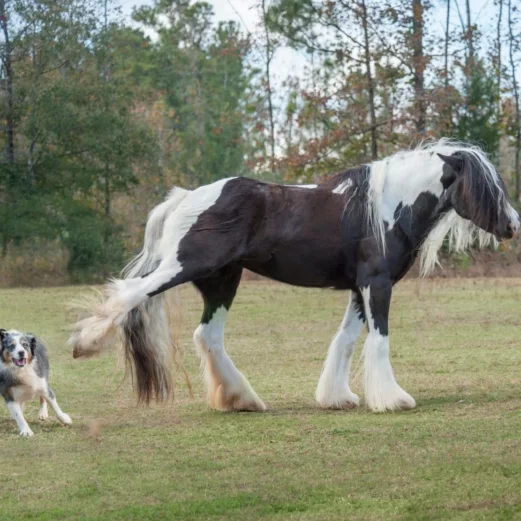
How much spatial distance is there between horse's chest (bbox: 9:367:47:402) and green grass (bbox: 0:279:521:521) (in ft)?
0.87

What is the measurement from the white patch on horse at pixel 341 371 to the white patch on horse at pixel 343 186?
0.86 m

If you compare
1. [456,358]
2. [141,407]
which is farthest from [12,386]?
[456,358]

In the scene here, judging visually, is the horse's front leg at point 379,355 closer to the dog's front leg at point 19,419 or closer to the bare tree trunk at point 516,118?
the dog's front leg at point 19,419

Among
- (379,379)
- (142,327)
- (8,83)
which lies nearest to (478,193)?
(379,379)

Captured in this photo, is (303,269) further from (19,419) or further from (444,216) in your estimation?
(19,419)

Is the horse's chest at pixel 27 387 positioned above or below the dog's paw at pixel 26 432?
above

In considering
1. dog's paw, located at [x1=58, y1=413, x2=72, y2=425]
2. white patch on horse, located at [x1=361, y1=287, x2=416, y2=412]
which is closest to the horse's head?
white patch on horse, located at [x1=361, y1=287, x2=416, y2=412]

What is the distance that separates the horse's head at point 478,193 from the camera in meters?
8.31

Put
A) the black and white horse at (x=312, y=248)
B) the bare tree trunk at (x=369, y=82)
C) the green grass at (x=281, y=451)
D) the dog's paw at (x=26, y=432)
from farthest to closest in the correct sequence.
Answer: the bare tree trunk at (x=369, y=82)
the black and white horse at (x=312, y=248)
the dog's paw at (x=26, y=432)
the green grass at (x=281, y=451)

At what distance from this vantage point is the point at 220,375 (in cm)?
841

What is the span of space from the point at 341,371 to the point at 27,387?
7.91 feet

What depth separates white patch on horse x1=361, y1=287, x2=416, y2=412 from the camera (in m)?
8.00

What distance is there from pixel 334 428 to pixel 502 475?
1834 millimetres

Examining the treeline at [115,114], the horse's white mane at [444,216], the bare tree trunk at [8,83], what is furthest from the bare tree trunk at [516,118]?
the horse's white mane at [444,216]
